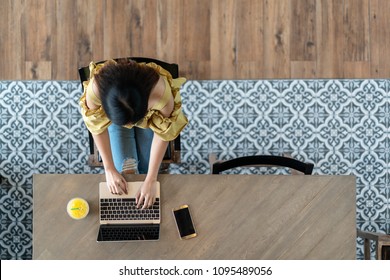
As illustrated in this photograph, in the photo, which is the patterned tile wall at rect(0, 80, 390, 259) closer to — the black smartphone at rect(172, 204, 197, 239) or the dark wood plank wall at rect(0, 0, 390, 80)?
the dark wood plank wall at rect(0, 0, 390, 80)

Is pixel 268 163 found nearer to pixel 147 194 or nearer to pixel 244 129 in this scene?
pixel 147 194

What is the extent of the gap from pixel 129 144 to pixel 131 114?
1.81 feet

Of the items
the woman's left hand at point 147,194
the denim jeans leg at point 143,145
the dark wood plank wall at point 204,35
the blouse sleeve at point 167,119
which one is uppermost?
the dark wood plank wall at point 204,35

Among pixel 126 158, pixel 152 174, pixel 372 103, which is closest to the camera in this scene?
pixel 152 174

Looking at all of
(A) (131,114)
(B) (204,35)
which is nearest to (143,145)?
(A) (131,114)

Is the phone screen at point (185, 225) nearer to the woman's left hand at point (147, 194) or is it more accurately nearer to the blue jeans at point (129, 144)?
the woman's left hand at point (147, 194)

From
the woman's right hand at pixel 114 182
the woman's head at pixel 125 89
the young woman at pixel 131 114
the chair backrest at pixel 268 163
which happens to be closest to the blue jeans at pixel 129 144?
the young woman at pixel 131 114

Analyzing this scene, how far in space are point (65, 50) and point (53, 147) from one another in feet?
1.83

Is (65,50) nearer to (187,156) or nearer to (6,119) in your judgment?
(6,119)

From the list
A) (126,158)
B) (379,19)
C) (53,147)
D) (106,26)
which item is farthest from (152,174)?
(379,19)

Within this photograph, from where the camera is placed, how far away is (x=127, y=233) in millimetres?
2072

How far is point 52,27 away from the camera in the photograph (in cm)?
306

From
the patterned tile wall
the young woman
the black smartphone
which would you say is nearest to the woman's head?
the young woman

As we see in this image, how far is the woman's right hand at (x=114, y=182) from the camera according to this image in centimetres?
208
